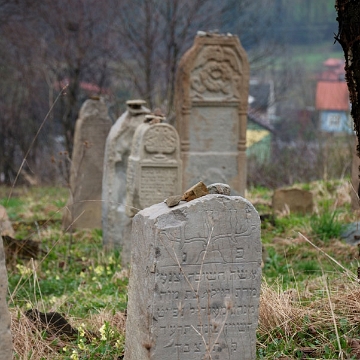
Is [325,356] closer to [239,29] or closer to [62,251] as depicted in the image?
[62,251]

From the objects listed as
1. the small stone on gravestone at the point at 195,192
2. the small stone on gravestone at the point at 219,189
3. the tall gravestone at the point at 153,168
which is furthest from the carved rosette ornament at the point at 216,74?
the small stone on gravestone at the point at 195,192

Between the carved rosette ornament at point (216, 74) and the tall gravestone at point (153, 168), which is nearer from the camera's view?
the tall gravestone at point (153, 168)

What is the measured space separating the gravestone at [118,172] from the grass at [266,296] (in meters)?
0.32

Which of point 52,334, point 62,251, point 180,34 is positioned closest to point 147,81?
point 180,34

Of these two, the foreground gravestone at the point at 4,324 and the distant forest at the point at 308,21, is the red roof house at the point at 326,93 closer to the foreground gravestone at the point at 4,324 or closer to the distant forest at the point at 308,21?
the distant forest at the point at 308,21

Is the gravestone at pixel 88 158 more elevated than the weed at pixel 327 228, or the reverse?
the gravestone at pixel 88 158

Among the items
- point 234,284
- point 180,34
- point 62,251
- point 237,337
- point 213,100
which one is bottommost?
point 62,251

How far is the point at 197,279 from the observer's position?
171 inches

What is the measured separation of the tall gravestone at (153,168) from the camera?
342 inches

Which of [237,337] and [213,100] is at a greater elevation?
[213,100]

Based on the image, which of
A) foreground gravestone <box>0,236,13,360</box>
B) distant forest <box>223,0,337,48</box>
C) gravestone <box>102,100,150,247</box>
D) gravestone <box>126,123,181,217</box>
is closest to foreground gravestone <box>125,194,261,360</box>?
foreground gravestone <box>0,236,13,360</box>

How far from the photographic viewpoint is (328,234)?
373 inches

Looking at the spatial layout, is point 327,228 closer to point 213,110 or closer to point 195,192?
point 213,110

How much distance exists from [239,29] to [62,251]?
12346mm
